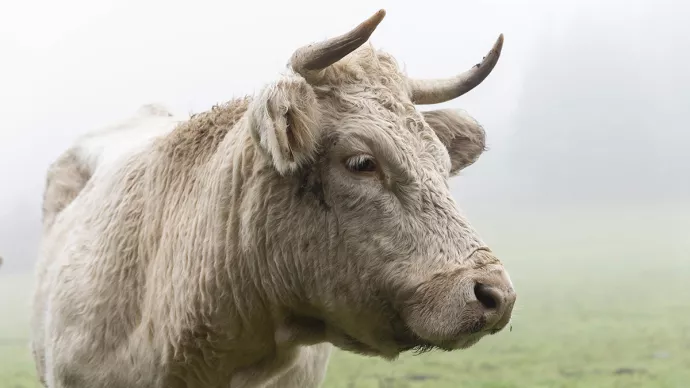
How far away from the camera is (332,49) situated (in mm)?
2072

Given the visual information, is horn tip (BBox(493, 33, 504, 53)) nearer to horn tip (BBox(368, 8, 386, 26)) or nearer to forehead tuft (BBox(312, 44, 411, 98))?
forehead tuft (BBox(312, 44, 411, 98))

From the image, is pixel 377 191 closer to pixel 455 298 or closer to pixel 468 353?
pixel 455 298

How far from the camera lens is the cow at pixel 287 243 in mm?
2002

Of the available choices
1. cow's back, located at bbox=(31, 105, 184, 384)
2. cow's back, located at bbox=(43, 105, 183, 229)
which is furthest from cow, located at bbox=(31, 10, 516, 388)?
cow's back, located at bbox=(43, 105, 183, 229)

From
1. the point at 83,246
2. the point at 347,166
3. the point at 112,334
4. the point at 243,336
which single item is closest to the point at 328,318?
the point at 243,336

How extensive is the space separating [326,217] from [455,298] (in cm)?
50

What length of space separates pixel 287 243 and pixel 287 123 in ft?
1.34

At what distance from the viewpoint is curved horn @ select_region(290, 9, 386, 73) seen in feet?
6.48

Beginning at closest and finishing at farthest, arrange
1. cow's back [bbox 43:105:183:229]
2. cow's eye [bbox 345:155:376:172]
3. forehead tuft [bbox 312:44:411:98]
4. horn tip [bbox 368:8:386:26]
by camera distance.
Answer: horn tip [bbox 368:8:386:26] → cow's eye [bbox 345:155:376:172] → forehead tuft [bbox 312:44:411:98] → cow's back [bbox 43:105:183:229]

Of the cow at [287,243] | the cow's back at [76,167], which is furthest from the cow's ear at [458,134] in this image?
the cow's back at [76,167]

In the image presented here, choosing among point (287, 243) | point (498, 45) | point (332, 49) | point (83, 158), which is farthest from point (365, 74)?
point (83, 158)

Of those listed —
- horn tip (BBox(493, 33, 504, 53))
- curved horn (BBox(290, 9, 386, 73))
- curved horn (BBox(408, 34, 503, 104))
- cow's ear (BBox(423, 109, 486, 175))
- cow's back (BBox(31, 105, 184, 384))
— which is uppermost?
curved horn (BBox(290, 9, 386, 73))

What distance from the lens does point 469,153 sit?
116 inches

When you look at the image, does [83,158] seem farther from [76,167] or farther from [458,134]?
[458,134]
